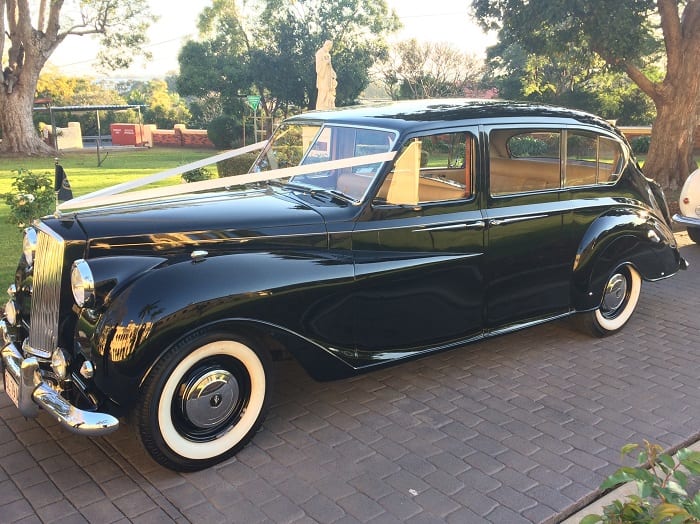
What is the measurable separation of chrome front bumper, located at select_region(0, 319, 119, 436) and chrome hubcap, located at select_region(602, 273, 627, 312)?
392 cm

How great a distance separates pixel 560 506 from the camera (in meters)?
2.84

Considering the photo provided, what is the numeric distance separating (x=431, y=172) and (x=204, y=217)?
1540mm

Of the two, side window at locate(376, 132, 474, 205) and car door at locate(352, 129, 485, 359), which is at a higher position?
side window at locate(376, 132, 474, 205)

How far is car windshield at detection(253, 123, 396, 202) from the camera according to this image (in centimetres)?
368

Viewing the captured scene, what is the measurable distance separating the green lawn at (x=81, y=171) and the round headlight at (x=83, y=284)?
354 centimetres

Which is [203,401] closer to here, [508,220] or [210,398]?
[210,398]

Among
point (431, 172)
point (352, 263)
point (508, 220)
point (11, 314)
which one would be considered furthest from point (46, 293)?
point (508, 220)

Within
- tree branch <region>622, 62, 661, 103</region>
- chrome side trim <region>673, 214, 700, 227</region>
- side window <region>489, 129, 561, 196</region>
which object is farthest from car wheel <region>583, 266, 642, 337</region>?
tree branch <region>622, 62, 661, 103</region>

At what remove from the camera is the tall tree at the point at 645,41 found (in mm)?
10781

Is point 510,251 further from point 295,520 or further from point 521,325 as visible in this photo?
point 295,520

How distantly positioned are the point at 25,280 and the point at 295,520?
205cm

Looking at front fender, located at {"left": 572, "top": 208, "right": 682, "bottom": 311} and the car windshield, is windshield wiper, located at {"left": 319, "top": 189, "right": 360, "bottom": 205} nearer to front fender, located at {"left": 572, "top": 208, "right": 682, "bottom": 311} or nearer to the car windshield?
the car windshield

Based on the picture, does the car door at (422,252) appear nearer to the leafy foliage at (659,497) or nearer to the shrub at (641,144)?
the leafy foliage at (659,497)

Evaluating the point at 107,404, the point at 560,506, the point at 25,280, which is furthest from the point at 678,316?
the point at 25,280
